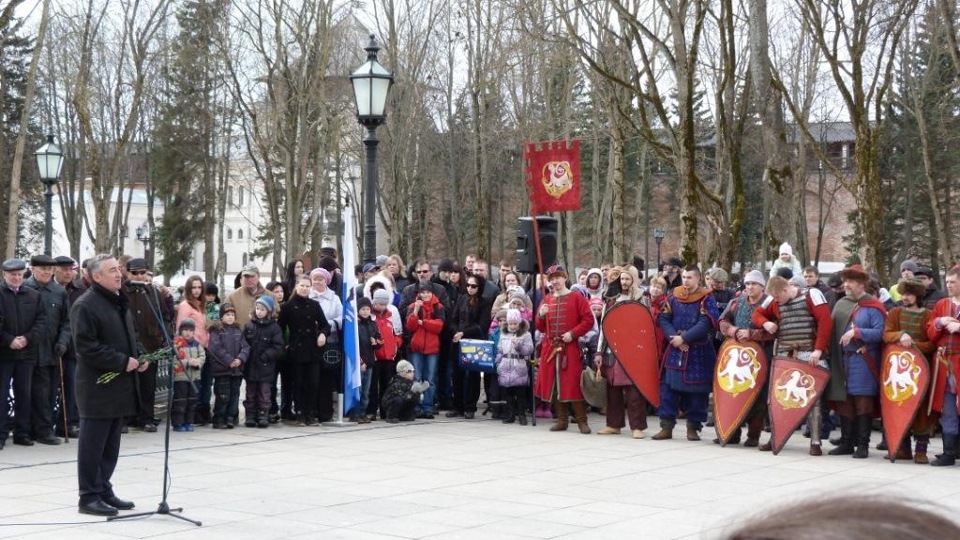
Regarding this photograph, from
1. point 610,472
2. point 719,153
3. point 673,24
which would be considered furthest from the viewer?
point 719,153

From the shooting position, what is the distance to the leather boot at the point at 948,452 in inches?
488

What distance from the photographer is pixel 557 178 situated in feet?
55.2

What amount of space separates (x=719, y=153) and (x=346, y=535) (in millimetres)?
21137

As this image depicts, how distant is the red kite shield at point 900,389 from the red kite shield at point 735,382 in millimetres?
1320

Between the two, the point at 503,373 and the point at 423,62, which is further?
the point at 423,62

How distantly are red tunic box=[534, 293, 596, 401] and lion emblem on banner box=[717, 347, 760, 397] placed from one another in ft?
6.09

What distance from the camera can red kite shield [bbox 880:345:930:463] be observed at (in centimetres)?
1255

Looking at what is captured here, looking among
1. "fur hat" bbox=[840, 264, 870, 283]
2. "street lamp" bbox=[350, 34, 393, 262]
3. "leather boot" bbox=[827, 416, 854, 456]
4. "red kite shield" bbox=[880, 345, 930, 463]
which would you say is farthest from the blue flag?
"red kite shield" bbox=[880, 345, 930, 463]

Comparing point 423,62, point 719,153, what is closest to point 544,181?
point 719,153

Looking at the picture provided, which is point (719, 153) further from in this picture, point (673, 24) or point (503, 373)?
point (503, 373)

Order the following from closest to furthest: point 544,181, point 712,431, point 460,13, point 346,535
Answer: point 346,535, point 712,431, point 544,181, point 460,13

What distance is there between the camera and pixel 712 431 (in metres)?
15.8

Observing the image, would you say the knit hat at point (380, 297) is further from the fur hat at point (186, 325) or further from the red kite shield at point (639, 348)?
the red kite shield at point (639, 348)

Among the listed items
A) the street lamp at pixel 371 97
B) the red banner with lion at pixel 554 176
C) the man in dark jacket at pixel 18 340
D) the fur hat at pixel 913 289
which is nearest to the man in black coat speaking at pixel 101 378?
the man in dark jacket at pixel 18 340
